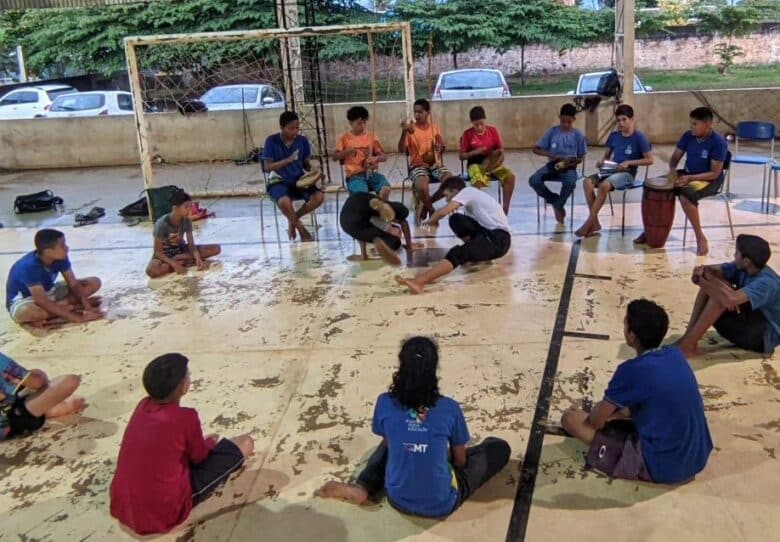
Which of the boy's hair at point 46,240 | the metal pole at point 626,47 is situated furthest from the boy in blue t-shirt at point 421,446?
the metal pole at point 626,47

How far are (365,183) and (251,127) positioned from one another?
18.8 feet

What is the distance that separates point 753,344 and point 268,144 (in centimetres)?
442

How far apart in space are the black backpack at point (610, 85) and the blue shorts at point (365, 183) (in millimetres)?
5766

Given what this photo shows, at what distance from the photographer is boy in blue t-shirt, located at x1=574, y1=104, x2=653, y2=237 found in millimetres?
6184

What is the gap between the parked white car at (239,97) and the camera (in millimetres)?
12969

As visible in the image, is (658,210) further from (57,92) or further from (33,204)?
(57,92)

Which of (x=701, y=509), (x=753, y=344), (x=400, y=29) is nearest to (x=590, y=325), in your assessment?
(x=753, y=344)

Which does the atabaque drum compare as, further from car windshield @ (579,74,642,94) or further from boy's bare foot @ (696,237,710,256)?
car windshield @ (579,74,642,94)

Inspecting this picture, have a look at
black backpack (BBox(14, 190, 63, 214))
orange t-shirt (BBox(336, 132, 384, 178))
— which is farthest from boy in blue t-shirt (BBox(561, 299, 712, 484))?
black backpack (BBox(14, 190, 63, 214))

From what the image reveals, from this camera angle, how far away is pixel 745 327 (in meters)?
3.77

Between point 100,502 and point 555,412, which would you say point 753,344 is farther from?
point 100,502

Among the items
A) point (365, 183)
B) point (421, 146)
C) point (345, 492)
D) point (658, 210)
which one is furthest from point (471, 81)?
point (345, 492)

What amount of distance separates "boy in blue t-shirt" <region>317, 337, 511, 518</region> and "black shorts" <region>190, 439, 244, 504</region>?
0.51 metres

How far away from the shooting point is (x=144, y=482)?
2586mm
